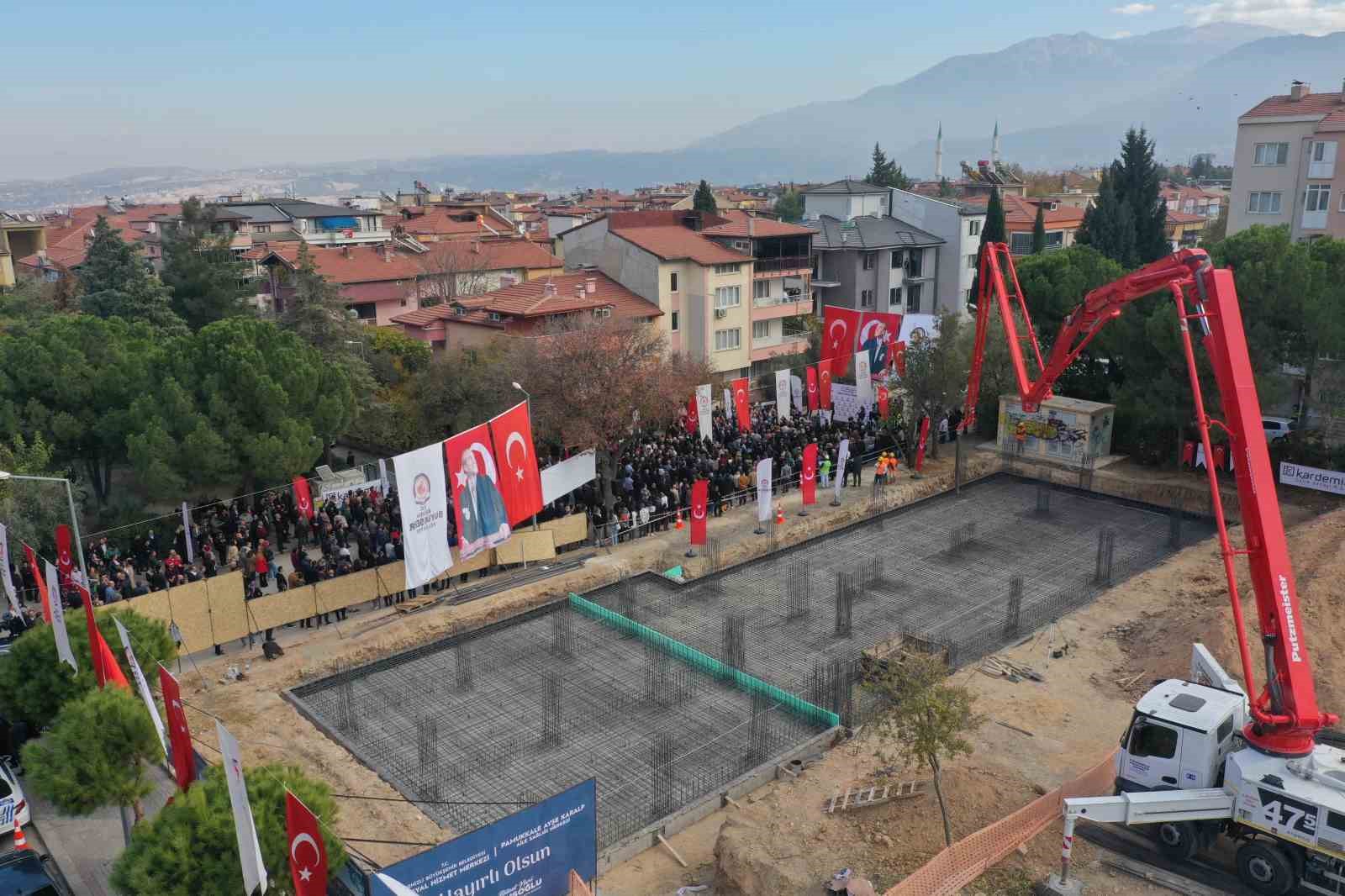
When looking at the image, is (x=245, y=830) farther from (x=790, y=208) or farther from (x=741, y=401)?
(x=790, y=208)

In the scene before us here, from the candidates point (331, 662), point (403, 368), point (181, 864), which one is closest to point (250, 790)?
point (181, 864)

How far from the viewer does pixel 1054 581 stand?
A: 984 inches

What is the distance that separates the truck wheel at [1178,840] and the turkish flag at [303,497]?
20.8m

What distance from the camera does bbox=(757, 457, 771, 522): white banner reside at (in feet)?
89.8

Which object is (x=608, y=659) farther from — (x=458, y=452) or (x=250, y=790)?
(x=250, y=790)

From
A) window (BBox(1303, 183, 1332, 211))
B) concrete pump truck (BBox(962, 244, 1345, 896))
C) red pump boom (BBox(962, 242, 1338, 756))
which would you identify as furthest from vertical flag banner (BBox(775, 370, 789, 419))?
window (BBox(1303, 183, 1332, 211))

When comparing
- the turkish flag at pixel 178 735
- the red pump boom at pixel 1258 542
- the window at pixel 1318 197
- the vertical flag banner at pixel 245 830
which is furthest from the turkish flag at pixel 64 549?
the window at pixel 1318 197

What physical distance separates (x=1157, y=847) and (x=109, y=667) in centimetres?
1510

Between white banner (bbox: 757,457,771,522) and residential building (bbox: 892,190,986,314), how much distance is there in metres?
36.8

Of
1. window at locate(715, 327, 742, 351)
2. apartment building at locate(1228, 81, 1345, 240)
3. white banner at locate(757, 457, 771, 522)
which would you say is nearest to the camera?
white banner at locate(757, 457, 771, 522)

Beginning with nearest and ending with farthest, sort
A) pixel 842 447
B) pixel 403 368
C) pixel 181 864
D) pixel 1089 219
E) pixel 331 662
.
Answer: pixel 181 864 < pixel 331 662 < pixel 842 447 < pixel 403 368 < pixel 1089 219

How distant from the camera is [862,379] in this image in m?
35.2

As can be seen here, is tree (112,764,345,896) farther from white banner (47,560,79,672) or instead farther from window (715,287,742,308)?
window (715,287,742,308)

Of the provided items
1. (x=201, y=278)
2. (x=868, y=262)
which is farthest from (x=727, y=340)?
(x=201, y=278)
